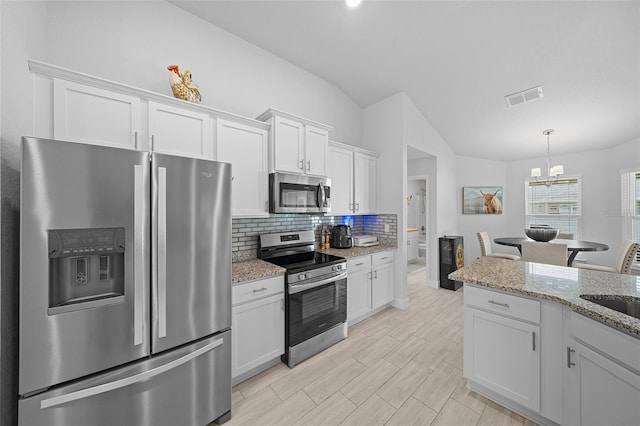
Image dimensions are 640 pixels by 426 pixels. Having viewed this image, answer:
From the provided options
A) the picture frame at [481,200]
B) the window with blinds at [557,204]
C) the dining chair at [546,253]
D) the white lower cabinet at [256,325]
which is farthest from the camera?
the picture frame at [481,200]

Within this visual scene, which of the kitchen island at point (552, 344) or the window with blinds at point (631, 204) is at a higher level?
the window with blinds at point (631, 204)

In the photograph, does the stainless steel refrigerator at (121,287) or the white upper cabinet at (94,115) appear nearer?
the stainless steel refrigerator at (121,287)

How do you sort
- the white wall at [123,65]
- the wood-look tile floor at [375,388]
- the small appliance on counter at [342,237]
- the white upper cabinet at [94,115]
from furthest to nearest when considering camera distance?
the small appliance on counter at [342,237], the wood-look tile floor at [375,388], the white upper cabinet at [94,115], the white wall at [123,65]

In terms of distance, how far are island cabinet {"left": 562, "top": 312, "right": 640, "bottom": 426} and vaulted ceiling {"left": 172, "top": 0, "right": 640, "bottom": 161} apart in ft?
8.95

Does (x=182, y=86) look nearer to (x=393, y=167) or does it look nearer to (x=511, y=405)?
(x=393, y=167)

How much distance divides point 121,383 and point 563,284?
271cm

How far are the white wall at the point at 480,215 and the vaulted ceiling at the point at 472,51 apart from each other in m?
1.55

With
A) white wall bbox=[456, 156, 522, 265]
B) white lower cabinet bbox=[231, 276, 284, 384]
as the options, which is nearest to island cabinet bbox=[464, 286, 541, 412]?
white lower cabinet bbox=[231, 276, 284, 384]

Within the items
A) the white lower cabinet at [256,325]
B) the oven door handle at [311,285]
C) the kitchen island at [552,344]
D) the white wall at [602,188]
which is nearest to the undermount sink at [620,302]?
the kitchen island at [552,344]

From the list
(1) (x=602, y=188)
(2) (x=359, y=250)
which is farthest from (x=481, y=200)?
(2) (x=359, y=250)

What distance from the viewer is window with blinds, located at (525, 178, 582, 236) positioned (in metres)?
4.83

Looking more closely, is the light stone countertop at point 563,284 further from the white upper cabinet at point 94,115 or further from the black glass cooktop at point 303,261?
the white upper cabinet at point 94,115

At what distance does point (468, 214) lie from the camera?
537 cm

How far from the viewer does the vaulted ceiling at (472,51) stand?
7.36 feet
